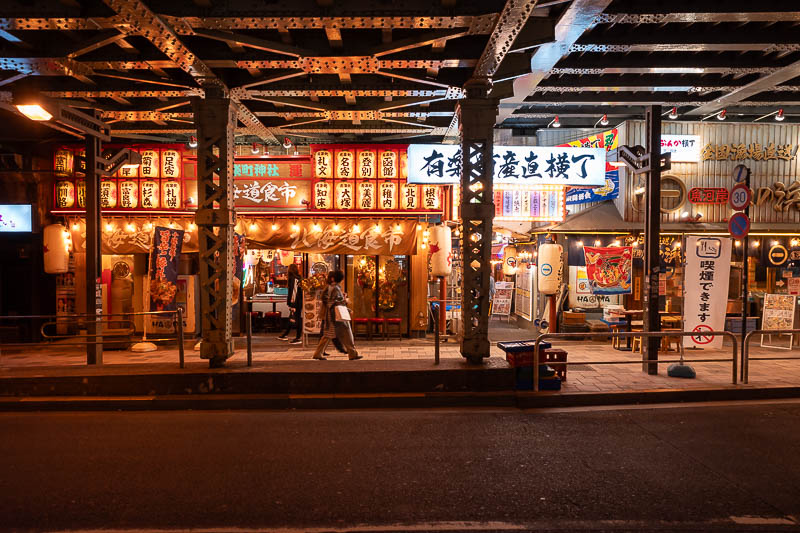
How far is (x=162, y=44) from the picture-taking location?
730cm

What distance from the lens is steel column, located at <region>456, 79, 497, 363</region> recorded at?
8.78 metres

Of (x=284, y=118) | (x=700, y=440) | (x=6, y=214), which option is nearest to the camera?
(x=700, y=440)

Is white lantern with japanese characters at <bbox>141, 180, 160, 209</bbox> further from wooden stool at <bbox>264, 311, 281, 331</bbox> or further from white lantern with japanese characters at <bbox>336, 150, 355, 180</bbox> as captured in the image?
white lantern with japanese characters at <bbox>336, 150, 355, 180</bbox>

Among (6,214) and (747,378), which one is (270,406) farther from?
(6,214)

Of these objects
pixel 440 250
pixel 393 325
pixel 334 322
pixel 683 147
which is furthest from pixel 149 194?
pixel 683 147

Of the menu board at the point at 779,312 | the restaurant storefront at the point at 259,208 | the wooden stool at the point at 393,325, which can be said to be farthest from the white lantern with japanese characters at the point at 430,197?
the menu board at the point at 779,312

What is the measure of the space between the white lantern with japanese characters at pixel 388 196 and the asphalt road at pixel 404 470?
7618 mm

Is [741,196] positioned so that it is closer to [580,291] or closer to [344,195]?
[580,291]

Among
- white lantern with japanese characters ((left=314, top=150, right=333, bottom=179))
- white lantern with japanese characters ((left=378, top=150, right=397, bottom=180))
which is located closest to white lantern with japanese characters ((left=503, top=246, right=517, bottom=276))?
white lantern with japanese characters ((left=378, top=150, right=397, bottom=180))

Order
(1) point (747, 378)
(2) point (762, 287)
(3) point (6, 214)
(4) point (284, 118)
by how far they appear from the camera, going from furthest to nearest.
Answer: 1. (2) point (762, 287)
2. (3) point (6, 214)
3. (4) point (284, 118)
4. (1) point (747, 378)

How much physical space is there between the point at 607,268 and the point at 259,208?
10.7 m

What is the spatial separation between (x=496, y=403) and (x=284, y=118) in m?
8.55

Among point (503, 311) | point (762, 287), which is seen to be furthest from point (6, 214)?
point (762, 287)

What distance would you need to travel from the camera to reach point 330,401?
319 inches
